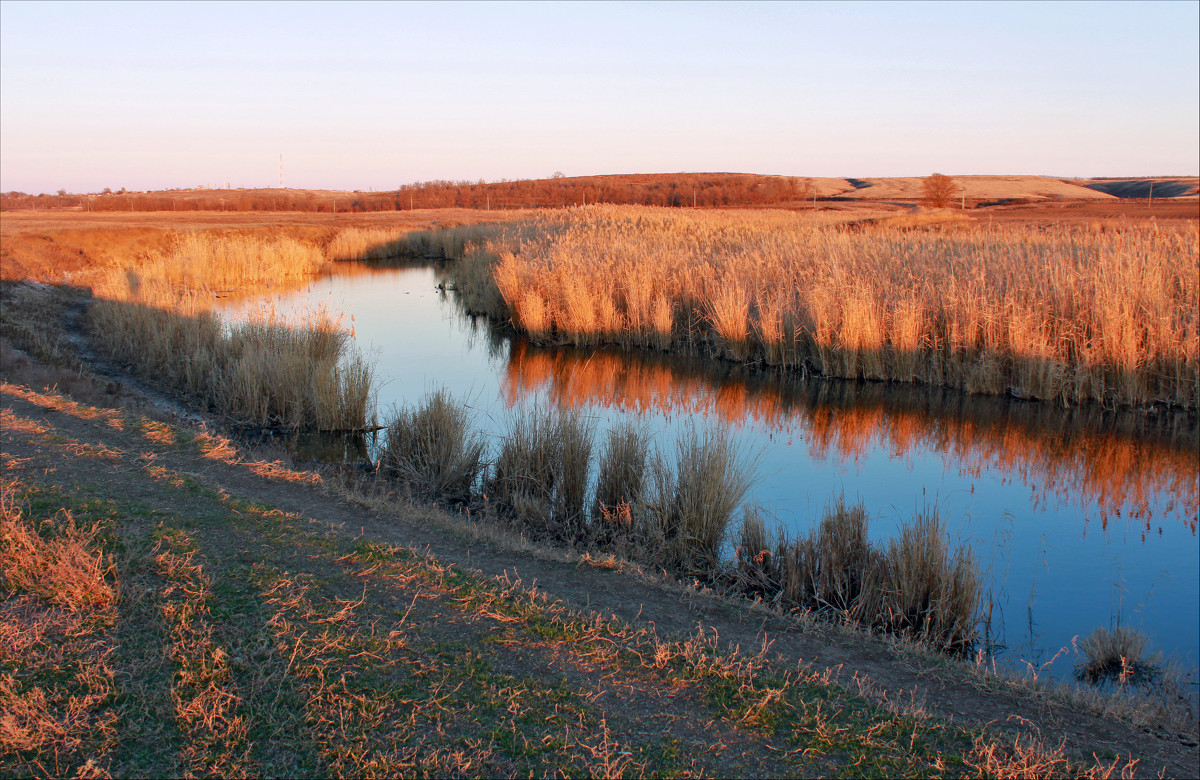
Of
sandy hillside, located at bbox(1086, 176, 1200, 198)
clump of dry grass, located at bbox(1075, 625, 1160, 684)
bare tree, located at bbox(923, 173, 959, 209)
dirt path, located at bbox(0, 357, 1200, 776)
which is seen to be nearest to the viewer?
dirt path, located at bbox(0, 357, 1200, 776)

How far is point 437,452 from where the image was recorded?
7215mm

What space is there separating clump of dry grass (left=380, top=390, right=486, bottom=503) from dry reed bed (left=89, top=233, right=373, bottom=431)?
1.92 meters

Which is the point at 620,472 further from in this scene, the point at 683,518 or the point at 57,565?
the point at 57,565

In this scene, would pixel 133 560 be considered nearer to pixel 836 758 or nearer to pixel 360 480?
pixel 360 480

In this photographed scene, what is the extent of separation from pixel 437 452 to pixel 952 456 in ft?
18.1

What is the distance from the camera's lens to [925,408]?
1020 cm

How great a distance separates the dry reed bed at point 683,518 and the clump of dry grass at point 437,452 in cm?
1

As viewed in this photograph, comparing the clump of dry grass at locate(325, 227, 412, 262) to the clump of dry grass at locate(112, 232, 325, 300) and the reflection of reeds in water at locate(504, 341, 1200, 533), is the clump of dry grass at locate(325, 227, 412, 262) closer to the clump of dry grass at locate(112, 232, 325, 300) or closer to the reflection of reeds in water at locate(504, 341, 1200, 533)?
the clump of dry grass at locate(112, 232, 325, 300)

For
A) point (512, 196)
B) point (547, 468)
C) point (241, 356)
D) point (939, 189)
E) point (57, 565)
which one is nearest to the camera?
point (57, 565)

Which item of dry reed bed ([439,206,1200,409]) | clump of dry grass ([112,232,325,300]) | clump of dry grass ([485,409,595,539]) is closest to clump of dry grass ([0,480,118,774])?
clump of dry grass ([485,409,595,539])

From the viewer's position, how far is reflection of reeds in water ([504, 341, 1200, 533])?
299 inches

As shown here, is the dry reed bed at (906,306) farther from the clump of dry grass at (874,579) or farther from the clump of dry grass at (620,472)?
the clump of dry grass at (874,579)

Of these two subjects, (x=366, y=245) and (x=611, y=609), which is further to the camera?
(x=366, y=245)

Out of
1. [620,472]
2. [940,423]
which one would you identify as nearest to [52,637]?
[620,472]
